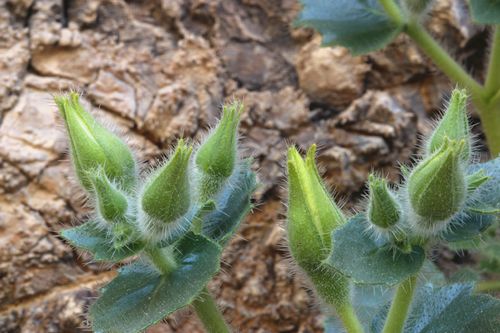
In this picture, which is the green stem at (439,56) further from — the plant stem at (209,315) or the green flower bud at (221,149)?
the plant stem at (209,315)

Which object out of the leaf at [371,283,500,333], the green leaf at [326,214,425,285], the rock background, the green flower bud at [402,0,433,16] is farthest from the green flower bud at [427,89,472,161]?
the rock background

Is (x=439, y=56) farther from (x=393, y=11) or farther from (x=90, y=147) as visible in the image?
(x=90, y=147)

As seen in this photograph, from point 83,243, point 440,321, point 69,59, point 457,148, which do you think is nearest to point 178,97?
point 69,59

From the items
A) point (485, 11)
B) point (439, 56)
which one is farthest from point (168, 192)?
point (439, 56)

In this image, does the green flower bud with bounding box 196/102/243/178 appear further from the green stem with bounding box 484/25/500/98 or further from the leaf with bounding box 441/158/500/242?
the green stem with bounding box 484/25/500/98

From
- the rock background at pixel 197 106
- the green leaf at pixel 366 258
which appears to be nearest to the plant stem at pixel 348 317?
the green leaf at pixel 366 258

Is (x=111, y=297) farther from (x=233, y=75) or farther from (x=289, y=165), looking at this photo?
(x=233, y=75)

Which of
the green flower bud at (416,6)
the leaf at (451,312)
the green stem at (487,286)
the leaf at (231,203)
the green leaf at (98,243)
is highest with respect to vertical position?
the green flower bud at (416,6)
